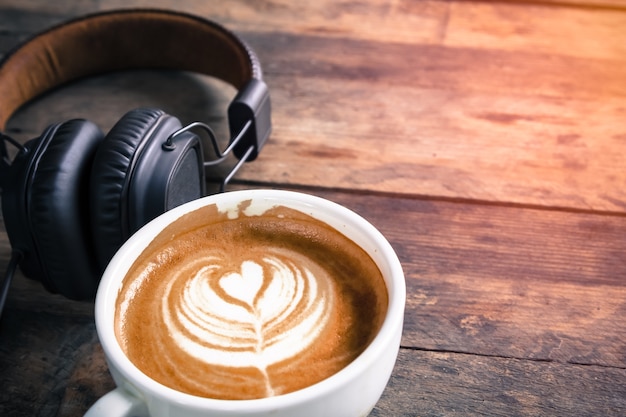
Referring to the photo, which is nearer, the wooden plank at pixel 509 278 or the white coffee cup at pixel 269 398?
the white coffee cup at pixel 269 398

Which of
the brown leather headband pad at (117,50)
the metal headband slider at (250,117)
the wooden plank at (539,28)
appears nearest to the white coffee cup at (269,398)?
the metal headband slider at (250,117)

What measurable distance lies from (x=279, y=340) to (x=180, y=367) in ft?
0.25

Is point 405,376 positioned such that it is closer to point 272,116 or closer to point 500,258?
point 500,258

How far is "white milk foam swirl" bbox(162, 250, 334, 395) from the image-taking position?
22.3 inches

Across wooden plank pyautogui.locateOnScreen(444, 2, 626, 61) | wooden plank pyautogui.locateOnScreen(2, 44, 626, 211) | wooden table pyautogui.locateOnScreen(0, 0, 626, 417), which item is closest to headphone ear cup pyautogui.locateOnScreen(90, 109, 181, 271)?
wooden table pyautogui.locateOnScreen(0, 0, 626, 417)

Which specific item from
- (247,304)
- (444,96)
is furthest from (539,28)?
(247,304)

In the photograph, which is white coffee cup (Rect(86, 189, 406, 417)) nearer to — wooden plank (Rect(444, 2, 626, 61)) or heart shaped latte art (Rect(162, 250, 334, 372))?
heart shaped latte art (Rect(162, 250, 334, 372))

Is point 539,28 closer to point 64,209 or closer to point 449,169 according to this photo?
point 449,169

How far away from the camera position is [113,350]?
535 millimetres

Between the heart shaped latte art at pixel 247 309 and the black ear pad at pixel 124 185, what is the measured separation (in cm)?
8

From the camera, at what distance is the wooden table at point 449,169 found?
27.7 inches

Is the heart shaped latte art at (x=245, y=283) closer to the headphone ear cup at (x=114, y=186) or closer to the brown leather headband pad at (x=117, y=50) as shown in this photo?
the headphone ear cup at (x=114, y=186)

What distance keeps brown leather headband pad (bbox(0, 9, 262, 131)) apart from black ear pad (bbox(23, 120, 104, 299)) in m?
0.34

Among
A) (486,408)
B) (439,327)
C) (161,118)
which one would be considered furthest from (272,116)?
(486,408)
